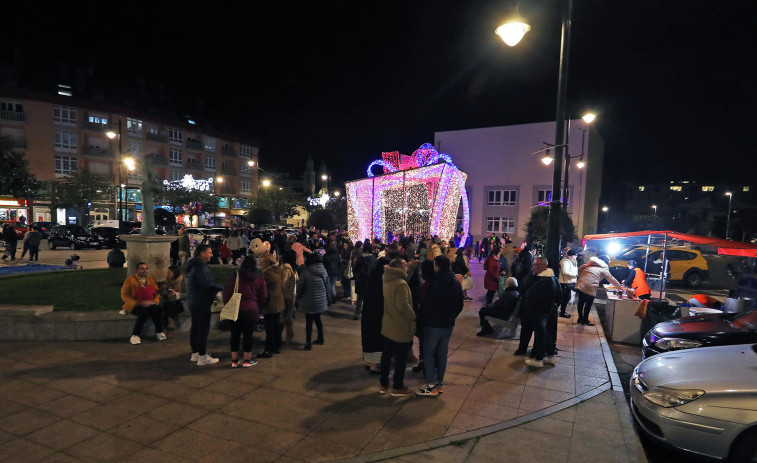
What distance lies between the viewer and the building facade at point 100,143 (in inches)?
1490

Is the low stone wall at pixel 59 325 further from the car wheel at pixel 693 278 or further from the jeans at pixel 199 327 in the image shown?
the car wheel at pixel 693 278

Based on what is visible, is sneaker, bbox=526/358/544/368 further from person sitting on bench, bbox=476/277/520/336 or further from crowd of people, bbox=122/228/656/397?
A: person sitting on bench, bbox=476/277/520/336

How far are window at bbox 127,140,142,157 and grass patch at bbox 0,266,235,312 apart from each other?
38.6 meters

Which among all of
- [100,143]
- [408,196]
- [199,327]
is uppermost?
[100,143]

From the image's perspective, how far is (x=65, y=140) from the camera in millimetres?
40281

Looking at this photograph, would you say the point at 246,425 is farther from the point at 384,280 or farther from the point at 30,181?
the point at 30,181

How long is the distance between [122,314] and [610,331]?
9061 mm

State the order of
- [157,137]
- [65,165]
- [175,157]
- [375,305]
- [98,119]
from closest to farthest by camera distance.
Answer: [375,305] < [65,165] < [98,119] < [157,137] < [175,157]

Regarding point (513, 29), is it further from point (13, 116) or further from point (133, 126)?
point (133, 126)

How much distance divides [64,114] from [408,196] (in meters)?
39.2

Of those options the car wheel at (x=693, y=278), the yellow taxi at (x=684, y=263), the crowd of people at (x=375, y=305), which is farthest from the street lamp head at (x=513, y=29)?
the car wheel at (x=693, y=278)

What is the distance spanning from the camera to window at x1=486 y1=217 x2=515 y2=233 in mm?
39375

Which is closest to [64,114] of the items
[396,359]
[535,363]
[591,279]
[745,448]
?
[396,359]

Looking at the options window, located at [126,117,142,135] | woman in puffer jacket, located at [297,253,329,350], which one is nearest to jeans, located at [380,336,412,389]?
woman in puffer jacket, located at [297,253,329,350]
